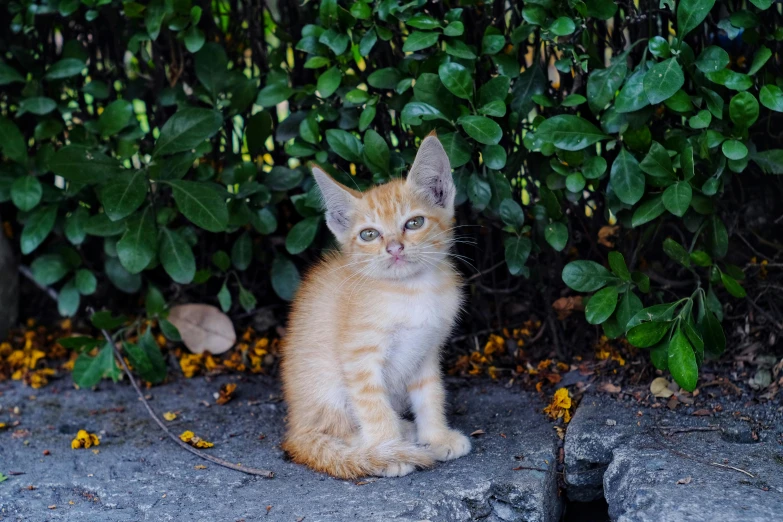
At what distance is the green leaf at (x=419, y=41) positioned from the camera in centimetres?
323

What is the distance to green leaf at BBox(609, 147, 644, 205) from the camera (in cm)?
317

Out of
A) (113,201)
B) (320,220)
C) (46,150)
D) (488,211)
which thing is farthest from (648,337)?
(46,150)

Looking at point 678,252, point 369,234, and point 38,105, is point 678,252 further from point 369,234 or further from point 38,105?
point 38,105

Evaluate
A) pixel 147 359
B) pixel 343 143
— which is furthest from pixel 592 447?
pixel 147 359

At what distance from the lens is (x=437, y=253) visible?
10.8 ft

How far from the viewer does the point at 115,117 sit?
389 centimetres

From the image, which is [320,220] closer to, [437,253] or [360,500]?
[437,253]

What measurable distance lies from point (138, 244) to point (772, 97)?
8.90 feet

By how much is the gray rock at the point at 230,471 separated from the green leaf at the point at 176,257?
67cm

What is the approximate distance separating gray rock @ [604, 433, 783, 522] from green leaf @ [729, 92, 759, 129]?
1.22m

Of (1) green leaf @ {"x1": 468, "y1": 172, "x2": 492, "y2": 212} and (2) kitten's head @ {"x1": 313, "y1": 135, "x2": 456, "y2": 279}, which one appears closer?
(2) kitten's head @ {"x1": 313, "y1": 135, "x2": 456, "y2": 279}

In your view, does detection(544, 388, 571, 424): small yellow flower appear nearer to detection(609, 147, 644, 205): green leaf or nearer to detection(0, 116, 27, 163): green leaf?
detection(609, 147, 644, 205): green leaf

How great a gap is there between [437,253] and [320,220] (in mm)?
826

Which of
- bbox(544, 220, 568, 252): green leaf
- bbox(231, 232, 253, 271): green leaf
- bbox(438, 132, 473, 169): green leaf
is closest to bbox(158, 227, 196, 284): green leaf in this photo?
bbox(231, 232, 253, 271): green leaf
